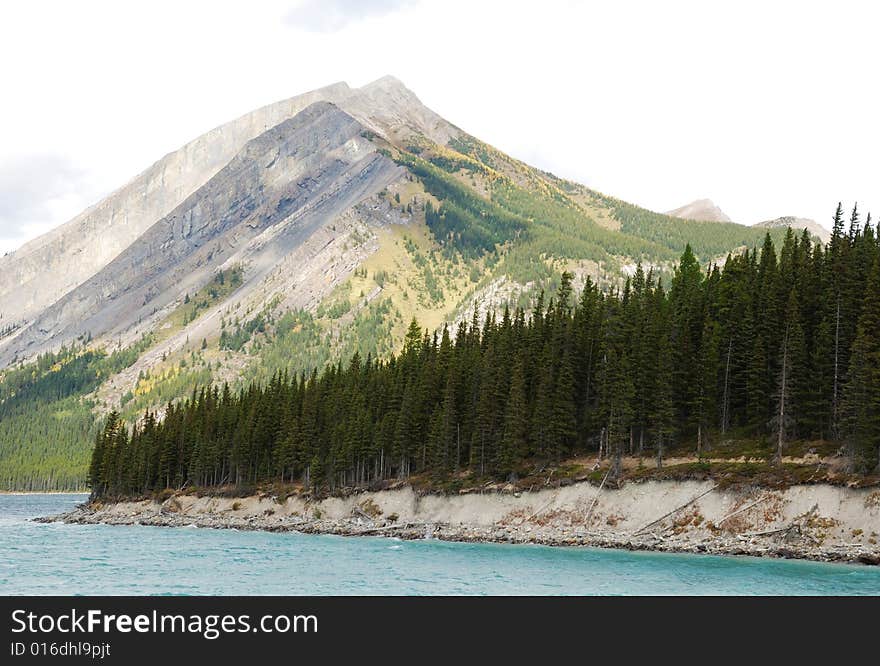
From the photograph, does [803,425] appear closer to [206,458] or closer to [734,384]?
[734,384]

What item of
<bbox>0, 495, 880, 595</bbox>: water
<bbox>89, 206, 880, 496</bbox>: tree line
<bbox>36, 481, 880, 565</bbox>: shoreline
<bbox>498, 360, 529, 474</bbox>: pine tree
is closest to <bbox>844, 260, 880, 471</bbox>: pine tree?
<bbox>89, 206, 880, 496</bbox>: tree line

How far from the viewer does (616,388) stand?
7931 cm

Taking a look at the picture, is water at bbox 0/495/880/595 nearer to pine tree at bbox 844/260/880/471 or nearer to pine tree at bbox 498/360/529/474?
pine tree at bbox 844/260/880/471

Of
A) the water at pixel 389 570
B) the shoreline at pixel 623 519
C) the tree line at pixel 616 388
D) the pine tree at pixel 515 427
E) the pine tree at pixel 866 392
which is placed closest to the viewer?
the water at pixel 389 570

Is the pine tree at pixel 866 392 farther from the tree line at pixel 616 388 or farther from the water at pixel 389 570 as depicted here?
the water at pixel 389 570

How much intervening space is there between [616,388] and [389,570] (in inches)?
1512

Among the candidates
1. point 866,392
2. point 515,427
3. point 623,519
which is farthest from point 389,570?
point 866,392

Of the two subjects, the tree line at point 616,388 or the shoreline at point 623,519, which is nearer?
the shoreline at point 623,519

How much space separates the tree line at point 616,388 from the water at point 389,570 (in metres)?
17.1

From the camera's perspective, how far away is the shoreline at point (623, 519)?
5347cm

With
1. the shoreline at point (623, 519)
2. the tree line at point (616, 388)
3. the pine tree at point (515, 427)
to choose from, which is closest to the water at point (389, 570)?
the shoreline at point (623, 519)

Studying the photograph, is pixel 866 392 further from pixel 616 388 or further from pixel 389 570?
pixel 389 570
